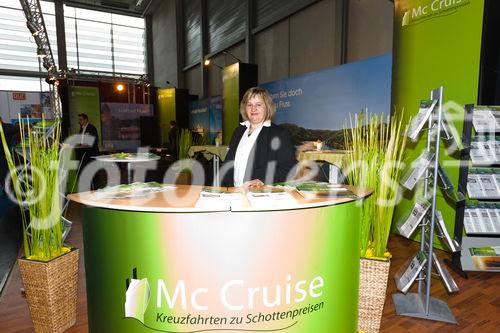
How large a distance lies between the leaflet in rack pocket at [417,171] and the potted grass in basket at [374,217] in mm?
112

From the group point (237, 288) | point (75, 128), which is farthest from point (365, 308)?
point (75, 128)

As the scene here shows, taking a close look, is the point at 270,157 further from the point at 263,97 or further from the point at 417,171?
the point at 417,171

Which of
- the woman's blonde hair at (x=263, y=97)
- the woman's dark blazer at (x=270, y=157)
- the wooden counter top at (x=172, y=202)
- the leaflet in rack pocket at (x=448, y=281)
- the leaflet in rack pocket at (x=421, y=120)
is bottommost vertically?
the leaflet in rack pocket at (x=448, y=281)

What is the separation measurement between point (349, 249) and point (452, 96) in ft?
7.91

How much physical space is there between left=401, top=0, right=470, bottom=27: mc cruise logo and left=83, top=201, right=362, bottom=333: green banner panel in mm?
2809

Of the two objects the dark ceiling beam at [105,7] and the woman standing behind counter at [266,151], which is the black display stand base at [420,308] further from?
the dark ceiling beam at [105,7]

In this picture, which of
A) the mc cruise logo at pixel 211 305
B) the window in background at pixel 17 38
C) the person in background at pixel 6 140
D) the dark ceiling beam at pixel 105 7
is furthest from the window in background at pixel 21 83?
the mc cruise logo at pixel 211 305

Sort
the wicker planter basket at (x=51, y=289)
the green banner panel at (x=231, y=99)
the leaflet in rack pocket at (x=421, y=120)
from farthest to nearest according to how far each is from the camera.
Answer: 1. the green banner panel at (x=231, y=99)
2. the leaflet in rack pocket at (x=421, y=120)
3. the wicker planter basket at (x=51, y=289)

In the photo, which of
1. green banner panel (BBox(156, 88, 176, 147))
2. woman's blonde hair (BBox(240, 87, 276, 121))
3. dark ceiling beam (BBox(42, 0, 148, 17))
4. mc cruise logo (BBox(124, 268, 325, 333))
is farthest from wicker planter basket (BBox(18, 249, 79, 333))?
dark ceiling beam (BBox(42, 0, 148, 17))

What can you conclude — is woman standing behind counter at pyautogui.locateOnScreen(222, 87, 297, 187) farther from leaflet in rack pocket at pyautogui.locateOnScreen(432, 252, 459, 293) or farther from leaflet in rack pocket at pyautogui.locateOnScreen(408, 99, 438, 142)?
leaflet in rack pocket at pyautogui.locateOnScreen(432, 252, 459, 293)

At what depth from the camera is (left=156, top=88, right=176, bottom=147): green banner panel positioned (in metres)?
12.4

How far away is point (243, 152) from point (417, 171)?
1.14 metres

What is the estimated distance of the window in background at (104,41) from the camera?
14594 millimetres

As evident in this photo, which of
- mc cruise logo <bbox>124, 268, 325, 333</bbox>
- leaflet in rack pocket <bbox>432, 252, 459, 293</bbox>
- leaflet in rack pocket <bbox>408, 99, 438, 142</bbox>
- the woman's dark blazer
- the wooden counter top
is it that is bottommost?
leaflet in rack pocket <bbox>432, 252, 459, 293</bbox>
